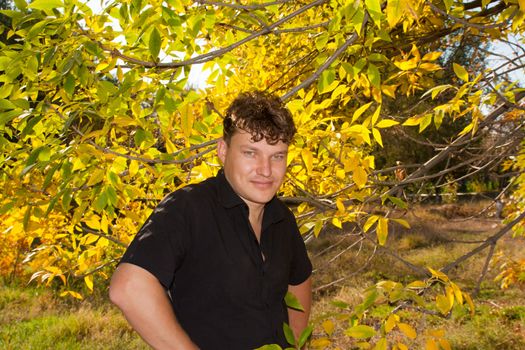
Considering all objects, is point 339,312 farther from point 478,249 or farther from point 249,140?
point 249,140

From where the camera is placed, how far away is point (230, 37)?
274 cm

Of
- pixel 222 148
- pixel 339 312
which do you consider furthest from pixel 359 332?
pixel 339 312

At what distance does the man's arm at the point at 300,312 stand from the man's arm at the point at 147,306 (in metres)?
0.84

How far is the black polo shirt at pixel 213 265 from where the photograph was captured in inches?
72.3

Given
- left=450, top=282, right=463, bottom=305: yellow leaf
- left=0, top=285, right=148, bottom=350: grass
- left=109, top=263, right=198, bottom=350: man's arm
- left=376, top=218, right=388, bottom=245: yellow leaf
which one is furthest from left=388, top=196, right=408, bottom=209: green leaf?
left=0, top=285, right=148, bottom=350: grass

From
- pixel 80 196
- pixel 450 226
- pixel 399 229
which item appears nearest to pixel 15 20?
pixel 80 196

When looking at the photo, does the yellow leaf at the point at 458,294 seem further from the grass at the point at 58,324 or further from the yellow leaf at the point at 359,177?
the grass at the point at 58,324

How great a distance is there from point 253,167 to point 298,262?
1.89ft

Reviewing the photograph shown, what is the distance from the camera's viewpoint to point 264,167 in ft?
7.02

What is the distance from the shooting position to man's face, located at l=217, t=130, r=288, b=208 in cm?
214

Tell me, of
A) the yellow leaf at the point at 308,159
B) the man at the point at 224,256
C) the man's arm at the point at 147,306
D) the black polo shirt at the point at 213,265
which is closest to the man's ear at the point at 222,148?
the man at the point at 224,256

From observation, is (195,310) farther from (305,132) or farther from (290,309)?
(305,132)

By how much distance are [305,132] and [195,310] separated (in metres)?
0.96

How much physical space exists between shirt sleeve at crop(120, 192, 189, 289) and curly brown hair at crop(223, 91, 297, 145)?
40 centimetres
